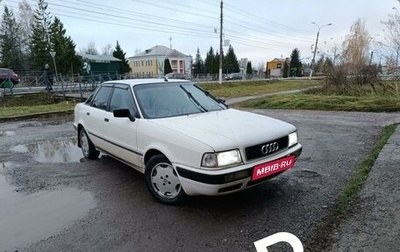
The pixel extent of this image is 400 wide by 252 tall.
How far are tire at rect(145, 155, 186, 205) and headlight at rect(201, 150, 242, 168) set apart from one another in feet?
1.95

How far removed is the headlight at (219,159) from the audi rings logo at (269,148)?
1.20ft

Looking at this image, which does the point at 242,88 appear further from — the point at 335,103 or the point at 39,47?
the point at 39,47

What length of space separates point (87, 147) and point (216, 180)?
3.63m

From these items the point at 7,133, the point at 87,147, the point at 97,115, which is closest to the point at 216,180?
the point at 97,115

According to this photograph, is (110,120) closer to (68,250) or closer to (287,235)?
(68,250)

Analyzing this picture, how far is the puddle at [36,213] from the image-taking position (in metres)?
3.22

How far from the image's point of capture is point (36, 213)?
12.3 feet

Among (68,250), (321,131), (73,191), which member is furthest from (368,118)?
(68,250)

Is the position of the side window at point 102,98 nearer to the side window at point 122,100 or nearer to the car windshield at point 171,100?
the side window at point 122,100

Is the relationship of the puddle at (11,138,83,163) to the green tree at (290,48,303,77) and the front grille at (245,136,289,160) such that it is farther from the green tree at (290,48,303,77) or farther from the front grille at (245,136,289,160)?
the green tree at (290,48,303,77)

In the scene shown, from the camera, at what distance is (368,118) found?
958 cm

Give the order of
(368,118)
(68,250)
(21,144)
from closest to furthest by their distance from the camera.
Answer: (68,250) → (21,144) → (368,118)

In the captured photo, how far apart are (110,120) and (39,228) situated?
188 cm

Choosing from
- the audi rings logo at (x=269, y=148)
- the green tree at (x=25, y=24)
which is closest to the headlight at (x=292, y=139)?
the audi rings logo at (x=269, y=148)
